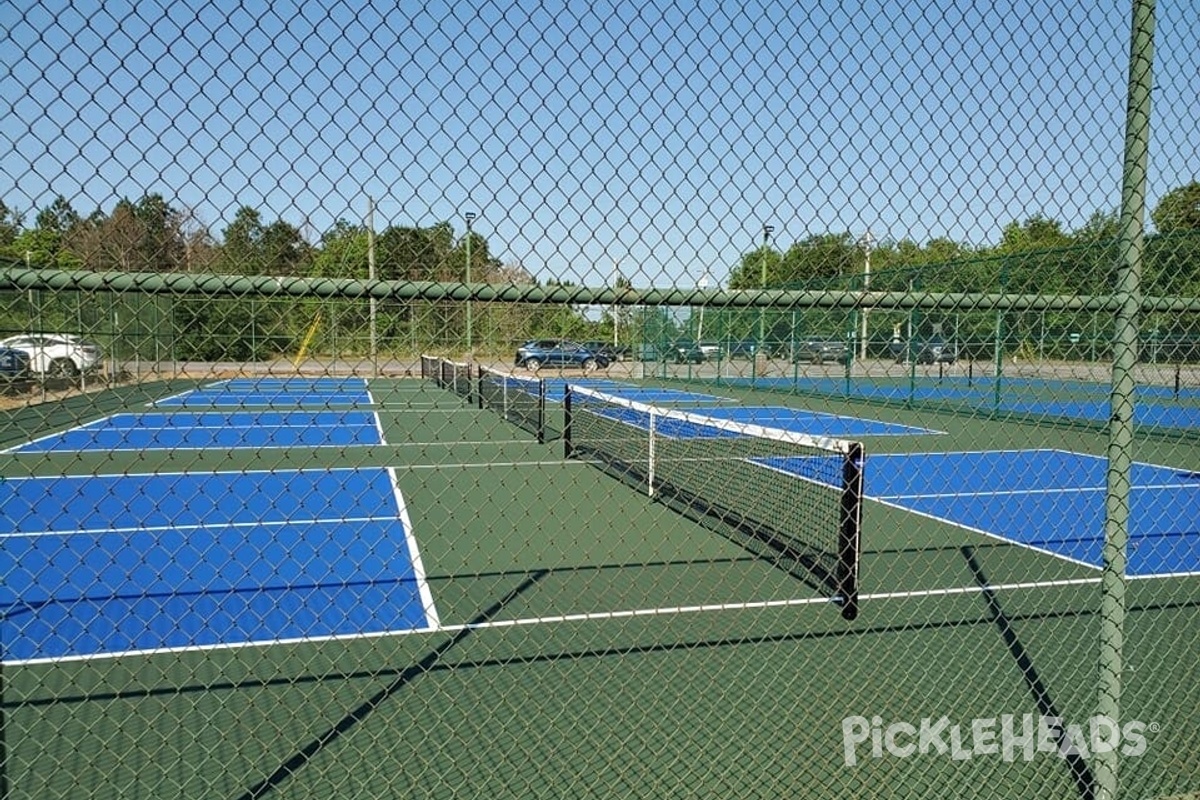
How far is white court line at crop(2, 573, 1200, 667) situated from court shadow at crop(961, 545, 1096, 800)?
0.26 m

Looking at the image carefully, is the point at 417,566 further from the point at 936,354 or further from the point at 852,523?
the point at 936,354

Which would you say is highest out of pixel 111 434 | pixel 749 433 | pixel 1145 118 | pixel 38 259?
pixel 1145 118

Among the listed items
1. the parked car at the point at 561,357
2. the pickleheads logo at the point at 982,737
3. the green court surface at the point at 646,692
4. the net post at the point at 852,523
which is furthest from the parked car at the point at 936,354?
the pickleheads logo at the point at 982,737

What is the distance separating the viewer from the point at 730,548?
6934 millimetres

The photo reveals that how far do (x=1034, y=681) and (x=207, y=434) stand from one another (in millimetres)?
13747

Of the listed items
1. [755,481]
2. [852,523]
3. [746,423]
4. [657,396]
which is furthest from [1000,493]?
[657,396]

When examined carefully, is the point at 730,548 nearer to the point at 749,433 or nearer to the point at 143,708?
the point at 749,433

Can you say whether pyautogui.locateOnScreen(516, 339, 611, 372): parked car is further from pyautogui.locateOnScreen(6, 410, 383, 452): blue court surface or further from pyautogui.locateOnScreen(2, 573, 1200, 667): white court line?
pyautogui.locateOnScreen(6, 410, 383, 452): blue court surface

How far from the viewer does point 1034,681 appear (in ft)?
14.3

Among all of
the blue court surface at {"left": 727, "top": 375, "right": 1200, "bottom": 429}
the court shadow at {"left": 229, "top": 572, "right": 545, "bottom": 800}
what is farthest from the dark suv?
the blue court surface at {"left": 727, "top": 375, "right": 1200, "bottom": 429}

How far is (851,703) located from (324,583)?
3670 millimetres

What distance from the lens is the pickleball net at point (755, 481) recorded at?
18.2 feet

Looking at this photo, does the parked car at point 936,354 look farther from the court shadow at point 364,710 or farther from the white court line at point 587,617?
the court shadow at point 364,710

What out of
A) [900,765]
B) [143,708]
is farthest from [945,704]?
[143,708]
